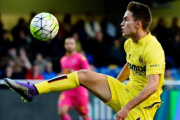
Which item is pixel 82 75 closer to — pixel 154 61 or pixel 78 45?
pixel 154 61

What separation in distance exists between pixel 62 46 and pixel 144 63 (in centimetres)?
729

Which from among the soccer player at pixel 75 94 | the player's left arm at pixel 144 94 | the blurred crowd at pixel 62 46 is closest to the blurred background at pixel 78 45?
the blurred crowd at pixel 62 46

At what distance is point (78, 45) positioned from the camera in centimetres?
1323

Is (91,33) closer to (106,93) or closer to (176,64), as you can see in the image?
(176,64)

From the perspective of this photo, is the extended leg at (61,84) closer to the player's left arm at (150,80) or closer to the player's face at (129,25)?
the player's left arm at (150,80)

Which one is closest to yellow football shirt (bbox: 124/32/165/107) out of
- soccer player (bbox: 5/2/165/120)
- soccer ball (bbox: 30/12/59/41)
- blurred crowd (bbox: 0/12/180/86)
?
soccer player (bbox: 5/2/165/120)

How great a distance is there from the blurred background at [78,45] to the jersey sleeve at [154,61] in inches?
162

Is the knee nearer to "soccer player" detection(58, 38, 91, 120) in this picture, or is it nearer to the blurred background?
"soccer player" detection(58, 38, 91, 120)

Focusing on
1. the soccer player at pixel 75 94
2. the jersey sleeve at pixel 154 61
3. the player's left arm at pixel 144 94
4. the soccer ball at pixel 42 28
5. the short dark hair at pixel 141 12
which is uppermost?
the short dark hair at pixel 141 12

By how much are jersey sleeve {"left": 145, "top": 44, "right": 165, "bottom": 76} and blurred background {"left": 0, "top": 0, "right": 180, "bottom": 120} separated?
412cm

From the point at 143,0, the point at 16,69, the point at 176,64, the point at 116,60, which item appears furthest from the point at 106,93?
the point at 143,0

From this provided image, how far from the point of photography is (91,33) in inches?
540

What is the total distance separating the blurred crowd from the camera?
38.3ft

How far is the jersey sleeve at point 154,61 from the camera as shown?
577 centimetres
